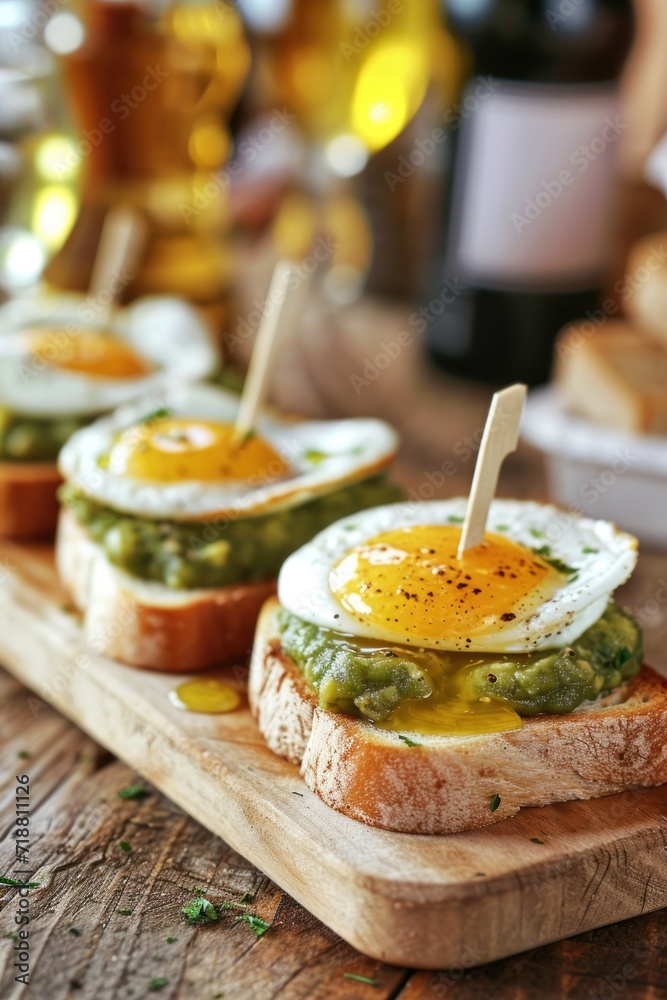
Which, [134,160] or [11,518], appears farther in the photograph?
[134,160]

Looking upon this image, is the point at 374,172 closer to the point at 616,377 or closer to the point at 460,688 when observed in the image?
the point at 616,377

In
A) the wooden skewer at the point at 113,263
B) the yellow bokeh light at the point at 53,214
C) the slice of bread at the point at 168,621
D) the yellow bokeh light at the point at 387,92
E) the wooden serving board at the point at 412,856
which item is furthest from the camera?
the yellow bokeh light at the point at 387,92

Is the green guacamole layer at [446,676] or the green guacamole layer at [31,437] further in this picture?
the green guacamole layer at [31,437]

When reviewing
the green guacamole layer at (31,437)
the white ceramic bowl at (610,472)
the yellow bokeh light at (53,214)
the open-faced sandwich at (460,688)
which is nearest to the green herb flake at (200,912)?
the open-faced sandwich at (460,688)

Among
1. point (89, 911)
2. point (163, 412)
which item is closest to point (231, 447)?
point (163, 412)

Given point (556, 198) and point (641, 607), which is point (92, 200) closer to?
point (556, 198)

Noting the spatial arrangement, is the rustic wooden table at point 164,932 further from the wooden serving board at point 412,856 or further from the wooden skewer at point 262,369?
the wooden skewer at point 262,369
